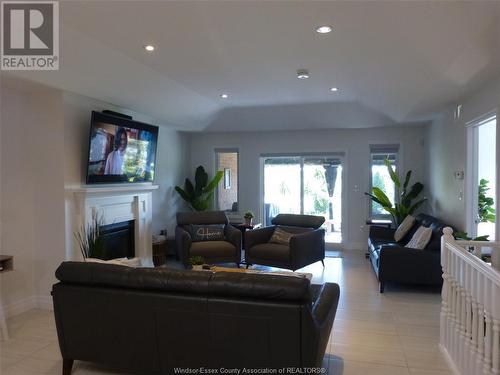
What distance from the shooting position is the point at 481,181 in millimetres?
4844

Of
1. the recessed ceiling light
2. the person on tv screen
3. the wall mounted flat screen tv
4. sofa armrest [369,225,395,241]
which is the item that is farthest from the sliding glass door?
the recessed ceiling light

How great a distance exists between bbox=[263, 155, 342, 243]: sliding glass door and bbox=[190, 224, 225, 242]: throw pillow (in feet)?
7.21

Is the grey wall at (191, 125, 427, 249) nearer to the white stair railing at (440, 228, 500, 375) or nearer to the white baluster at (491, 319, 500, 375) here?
the white stair railing at (440, 228, 500, 375)

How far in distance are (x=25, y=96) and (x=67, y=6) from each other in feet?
6.37

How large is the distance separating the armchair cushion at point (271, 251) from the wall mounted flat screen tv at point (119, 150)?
→ 2106 mm

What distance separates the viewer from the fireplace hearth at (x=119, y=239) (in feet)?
16.8

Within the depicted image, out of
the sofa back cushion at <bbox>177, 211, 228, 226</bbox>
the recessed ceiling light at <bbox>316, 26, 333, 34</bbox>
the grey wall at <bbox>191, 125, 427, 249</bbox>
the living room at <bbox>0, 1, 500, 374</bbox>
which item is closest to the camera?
the living room at <bbox>0, 1, 500, 374</bbox>

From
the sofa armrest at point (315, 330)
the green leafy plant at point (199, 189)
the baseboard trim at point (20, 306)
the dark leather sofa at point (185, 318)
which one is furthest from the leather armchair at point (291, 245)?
the baseboard trim at point (20, 306)

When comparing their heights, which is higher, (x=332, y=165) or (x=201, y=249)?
(x=332, y=165)

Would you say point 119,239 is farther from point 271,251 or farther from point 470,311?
point 470,311

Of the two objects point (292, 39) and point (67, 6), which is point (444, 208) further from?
point (67, 6)

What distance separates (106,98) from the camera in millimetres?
4840

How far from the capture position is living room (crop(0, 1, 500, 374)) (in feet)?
9.20

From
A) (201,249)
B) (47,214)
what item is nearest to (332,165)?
(201,249)
